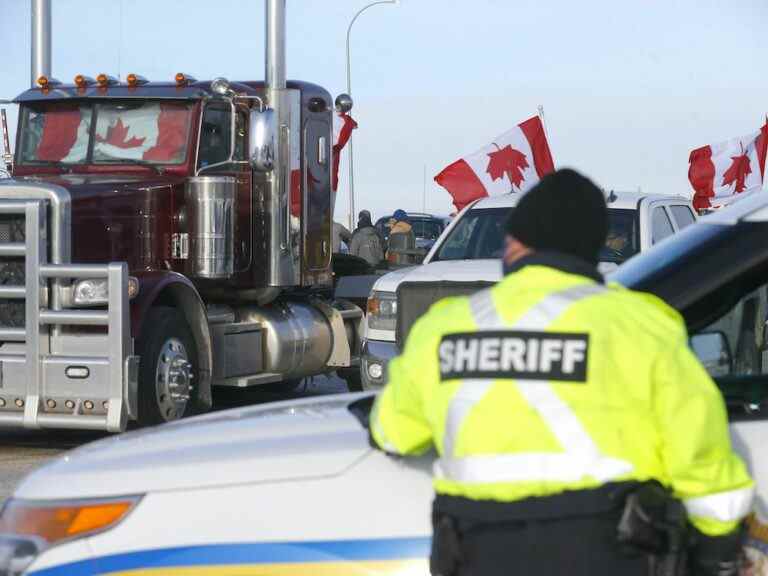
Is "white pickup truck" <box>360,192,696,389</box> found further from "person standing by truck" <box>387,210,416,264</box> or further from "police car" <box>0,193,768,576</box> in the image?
"police car" <box>0,193,768,576</box>

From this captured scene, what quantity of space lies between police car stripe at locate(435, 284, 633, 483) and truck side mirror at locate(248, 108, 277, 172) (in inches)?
291

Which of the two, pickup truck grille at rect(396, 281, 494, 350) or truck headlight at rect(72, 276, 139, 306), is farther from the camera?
pickup truck grille at rect(396, 281, 494, 350)

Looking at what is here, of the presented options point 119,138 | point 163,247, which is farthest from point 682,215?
point 119,138

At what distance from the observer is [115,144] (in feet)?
37.0

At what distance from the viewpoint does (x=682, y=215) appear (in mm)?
11930

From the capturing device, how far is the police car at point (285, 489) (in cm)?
321

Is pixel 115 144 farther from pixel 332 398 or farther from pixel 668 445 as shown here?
pixel 668 445

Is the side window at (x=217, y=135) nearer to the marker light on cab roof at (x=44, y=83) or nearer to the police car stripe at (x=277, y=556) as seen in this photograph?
the marker light on cab roof at (x=44, y=83)

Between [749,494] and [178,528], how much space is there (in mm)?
1290

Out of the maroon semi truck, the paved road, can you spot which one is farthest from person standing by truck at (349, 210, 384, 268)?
the maroon semi truck

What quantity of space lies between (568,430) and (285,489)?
75cm

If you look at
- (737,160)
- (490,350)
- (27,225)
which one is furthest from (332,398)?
(737,160)

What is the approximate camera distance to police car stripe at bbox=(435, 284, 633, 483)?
2.84 meters

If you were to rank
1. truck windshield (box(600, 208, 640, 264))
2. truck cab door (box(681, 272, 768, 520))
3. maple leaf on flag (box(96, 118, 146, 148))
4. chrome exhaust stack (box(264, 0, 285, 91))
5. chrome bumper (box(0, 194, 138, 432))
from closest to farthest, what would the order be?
truck cab door (box(681, 272, 768, 520)) → chrome bumper (box(0, 194, 138, 432)) → truck windshield (box(600, 208, 640, 264)) → maple leaf on flag (box(96, 118, 146, 148)) → chrome exhaust stack (box(264, 0, 285, 91))
